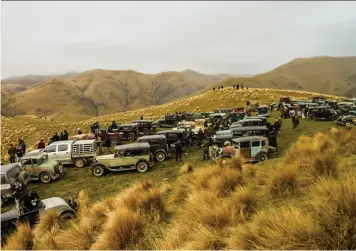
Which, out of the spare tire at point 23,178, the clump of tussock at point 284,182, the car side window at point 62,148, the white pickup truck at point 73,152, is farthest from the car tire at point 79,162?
the clump of tussock at point 284,182

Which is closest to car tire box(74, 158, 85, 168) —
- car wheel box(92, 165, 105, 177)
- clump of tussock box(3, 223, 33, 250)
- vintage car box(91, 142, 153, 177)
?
vintage car box(91, 142, 153, 177)

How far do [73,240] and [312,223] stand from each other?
5.73 metres

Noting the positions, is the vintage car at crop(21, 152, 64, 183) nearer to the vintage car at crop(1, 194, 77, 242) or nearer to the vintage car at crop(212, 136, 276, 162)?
the vintage car at crop(1, 194, 77, 242)

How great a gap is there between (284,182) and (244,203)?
1.86 metres

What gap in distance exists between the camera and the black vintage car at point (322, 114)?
33.0 metres

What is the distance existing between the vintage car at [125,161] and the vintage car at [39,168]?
2306 millimetres

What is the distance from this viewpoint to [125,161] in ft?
59.7

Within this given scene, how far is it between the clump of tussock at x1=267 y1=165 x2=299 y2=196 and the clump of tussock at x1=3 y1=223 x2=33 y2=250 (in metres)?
7.01

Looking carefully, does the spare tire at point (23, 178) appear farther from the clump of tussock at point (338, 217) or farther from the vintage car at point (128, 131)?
the clump of tussock at point (338, 217)

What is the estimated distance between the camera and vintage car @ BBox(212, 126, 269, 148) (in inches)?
803

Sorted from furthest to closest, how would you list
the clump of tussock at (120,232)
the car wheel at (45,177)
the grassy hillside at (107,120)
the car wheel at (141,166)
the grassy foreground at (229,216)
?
the grassy hillside at (107,120) < the car wheel at (141,166) < the car wheel at (45,177) < the clump of tussock at (120,232) < the grassy foreground at (229,216)

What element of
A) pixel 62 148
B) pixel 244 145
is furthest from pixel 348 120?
pixel 62 148

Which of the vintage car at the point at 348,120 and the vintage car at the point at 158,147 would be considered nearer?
the vintage car at the point at 158,147

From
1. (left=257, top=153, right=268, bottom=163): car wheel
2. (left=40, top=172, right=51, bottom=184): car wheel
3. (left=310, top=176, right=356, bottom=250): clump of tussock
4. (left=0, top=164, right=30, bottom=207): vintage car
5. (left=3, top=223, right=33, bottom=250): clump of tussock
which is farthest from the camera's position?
(left=40, top=172, right=51, bottom=184): car wheel
